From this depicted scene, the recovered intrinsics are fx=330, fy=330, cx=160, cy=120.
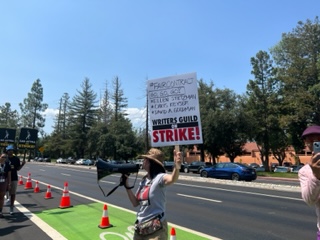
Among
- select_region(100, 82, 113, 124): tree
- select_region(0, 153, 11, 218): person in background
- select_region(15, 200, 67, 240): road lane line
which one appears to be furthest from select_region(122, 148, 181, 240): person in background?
select_region(100, 82, 113, 124): tree

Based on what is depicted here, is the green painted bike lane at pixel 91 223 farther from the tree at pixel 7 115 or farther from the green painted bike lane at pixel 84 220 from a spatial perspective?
the tree at pixel 7 115

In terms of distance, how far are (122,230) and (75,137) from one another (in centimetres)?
7990

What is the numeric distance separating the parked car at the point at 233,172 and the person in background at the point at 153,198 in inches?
804

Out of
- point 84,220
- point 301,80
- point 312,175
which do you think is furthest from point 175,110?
point 301,80

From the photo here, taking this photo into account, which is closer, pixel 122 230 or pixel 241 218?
pixel 122 230

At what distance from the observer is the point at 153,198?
143 inches

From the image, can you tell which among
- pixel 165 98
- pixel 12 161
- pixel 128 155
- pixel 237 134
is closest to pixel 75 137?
pixel 128 155

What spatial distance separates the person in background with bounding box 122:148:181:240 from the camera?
3.52 metres

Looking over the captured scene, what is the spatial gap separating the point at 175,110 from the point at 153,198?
82.1 inches

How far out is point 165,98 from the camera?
18.1ft

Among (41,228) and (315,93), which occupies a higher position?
(315,93)

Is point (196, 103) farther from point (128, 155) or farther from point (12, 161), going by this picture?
point (128, 155)

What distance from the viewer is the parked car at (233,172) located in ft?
76.0

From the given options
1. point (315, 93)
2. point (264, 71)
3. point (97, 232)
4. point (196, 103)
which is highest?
point (264, 71)
